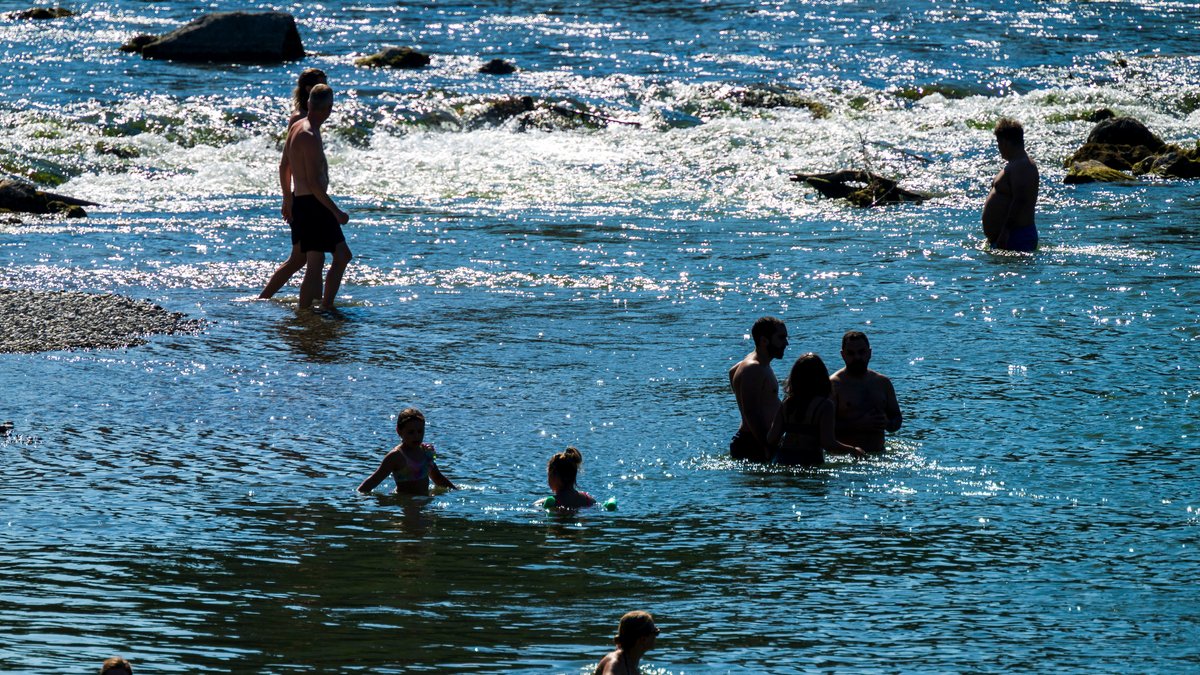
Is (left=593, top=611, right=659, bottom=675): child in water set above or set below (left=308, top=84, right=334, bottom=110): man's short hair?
below

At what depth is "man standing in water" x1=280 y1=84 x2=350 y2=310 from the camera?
47.9ft

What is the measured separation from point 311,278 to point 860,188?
34.1 ft

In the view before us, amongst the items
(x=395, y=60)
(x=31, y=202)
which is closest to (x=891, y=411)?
(x=31, y=202)

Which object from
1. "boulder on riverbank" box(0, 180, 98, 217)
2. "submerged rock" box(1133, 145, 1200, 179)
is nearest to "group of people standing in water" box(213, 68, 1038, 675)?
"boulder on riverbank" box(0, 180, 98, 217)

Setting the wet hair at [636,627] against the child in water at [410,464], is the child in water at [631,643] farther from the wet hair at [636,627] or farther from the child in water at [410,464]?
the child in water at [410,464]

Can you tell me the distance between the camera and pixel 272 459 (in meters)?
10.2

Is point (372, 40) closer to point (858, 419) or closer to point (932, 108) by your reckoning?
point (932, 108)

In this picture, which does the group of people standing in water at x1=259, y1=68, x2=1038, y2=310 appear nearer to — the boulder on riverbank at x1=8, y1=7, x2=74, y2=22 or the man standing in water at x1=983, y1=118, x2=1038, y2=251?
the man standing in water at x1=983, y1=118, x2=1038, y2=251

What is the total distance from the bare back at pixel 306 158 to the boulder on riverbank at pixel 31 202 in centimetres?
770

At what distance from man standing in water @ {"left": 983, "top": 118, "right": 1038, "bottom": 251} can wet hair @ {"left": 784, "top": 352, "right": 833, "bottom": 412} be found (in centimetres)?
766

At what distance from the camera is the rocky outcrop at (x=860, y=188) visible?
22484 millimetres

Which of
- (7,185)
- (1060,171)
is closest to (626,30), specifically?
(1060,171)

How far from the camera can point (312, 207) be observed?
1499 centimetres

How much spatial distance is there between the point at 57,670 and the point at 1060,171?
21018 mm
